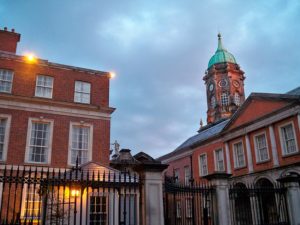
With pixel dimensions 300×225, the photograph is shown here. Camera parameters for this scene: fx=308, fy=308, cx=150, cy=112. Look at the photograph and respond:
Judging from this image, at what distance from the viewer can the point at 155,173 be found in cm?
808

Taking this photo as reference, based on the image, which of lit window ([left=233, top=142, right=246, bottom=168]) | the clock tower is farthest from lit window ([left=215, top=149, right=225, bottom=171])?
the clock tower

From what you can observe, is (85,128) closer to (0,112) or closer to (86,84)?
(86,84)

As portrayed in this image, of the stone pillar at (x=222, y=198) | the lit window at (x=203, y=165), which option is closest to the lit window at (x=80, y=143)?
the stone pillar at (x=222, y=198)

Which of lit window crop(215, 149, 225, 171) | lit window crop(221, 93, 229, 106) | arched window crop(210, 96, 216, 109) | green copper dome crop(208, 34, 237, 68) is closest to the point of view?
lit window crop(215, 149, 225, 171)

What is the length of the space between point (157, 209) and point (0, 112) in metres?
14.6

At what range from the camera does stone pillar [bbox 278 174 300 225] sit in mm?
10711

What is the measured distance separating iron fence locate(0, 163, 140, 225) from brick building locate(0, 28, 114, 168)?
411cm

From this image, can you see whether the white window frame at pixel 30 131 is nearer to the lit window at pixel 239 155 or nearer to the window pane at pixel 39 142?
the window pane at pixel 39 142

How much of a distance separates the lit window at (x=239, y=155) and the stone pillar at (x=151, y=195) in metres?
17.5

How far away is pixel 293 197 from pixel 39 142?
48.5 feet

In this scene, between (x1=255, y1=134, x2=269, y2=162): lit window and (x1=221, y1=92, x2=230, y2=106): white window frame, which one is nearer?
(x1=255, y1=134, x2=269, y2=162): lit window

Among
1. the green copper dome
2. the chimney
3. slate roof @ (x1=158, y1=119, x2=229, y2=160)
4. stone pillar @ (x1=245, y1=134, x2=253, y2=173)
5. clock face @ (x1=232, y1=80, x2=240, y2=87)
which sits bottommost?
stone pillar @ (x1=245, y1=134, x2=253, y2=173)

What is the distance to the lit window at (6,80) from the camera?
19.5 meters

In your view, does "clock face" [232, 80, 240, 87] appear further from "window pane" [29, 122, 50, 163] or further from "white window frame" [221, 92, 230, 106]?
"window pane" [29, 122, 50, 163]
